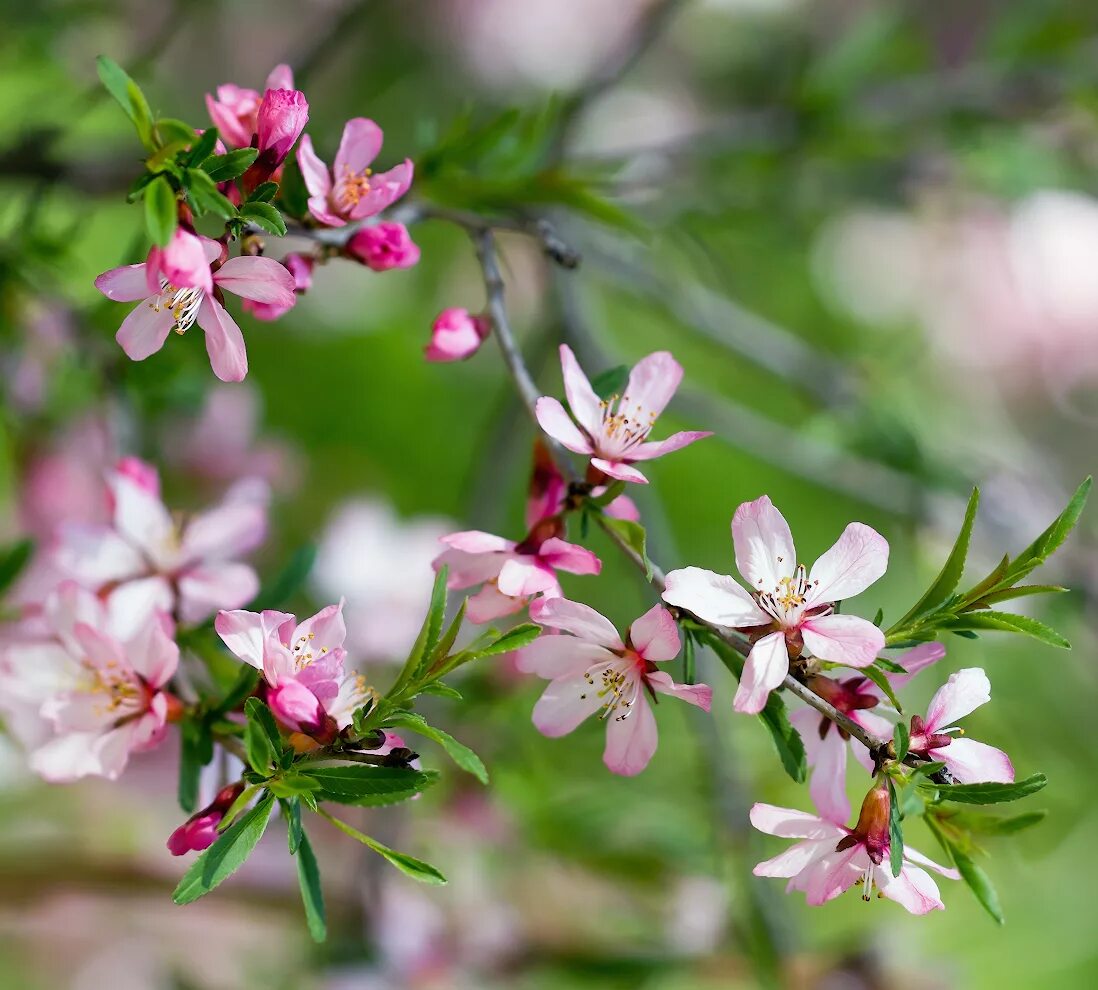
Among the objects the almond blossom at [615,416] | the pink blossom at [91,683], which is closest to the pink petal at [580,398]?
the almond blossom at [615,416]

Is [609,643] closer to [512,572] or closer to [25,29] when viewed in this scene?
[512,572]

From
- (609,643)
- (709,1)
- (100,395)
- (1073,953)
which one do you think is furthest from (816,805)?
(709,1)

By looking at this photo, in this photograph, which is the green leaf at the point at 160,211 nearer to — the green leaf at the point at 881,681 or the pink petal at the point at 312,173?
the pink petal at the point at 312,173

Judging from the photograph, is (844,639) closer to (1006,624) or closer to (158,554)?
(1006,624)

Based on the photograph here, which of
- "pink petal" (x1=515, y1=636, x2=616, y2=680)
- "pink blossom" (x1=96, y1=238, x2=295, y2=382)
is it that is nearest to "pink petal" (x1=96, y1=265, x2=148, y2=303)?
"pink blossom" (x1=96, y1=238, x2=295, y2=382)

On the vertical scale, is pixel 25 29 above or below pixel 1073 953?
above

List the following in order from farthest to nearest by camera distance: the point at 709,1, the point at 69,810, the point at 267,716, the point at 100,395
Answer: the point at 709,1 → the point at 69,810 → the point at 100,395 → the point at 267,716
